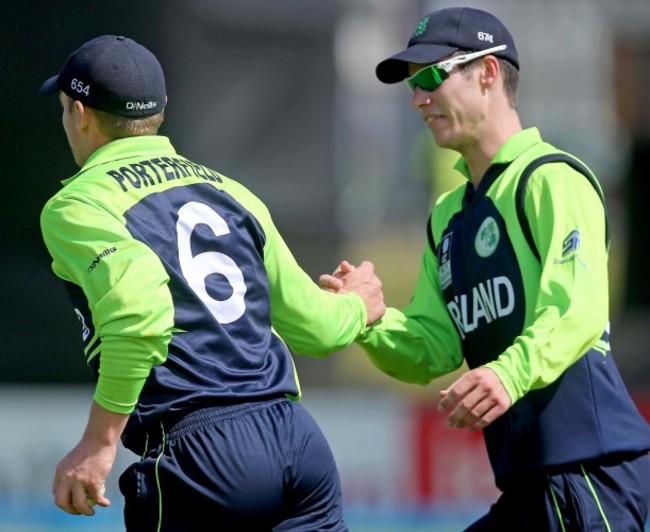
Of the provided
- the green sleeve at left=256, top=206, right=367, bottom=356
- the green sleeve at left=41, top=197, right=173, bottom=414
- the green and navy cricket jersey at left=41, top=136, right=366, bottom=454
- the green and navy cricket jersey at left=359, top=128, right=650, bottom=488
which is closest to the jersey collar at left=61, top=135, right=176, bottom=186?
the green and navy cricket jersey at left=41, top=136, right=366, bottom=454

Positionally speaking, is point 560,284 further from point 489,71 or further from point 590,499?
point 489,71

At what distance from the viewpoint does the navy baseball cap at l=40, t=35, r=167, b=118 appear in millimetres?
4043

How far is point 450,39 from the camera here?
14.9 feet

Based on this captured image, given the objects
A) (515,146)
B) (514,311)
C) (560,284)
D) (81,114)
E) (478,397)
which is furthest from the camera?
(515,146)

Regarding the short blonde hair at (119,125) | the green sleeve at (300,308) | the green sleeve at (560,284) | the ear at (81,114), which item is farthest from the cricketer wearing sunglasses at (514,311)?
the ear at (81,114)

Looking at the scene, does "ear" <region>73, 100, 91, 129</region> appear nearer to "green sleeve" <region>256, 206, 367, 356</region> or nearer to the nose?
"green sleeve" <region>256, 206, 367, 356</region>

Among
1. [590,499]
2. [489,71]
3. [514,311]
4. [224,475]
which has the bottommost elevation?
[590,499]

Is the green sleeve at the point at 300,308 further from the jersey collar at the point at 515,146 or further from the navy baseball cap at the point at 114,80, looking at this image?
the jersey collar at the point at 515,146

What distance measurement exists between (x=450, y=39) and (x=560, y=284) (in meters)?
0.97

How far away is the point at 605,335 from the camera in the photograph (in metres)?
4.25

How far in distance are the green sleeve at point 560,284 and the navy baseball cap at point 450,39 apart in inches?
21.7

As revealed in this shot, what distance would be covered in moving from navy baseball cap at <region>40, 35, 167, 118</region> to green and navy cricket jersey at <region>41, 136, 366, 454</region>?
103 mm

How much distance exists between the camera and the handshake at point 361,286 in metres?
4.66

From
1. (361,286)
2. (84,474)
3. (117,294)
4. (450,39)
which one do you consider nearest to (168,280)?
(117,294)
